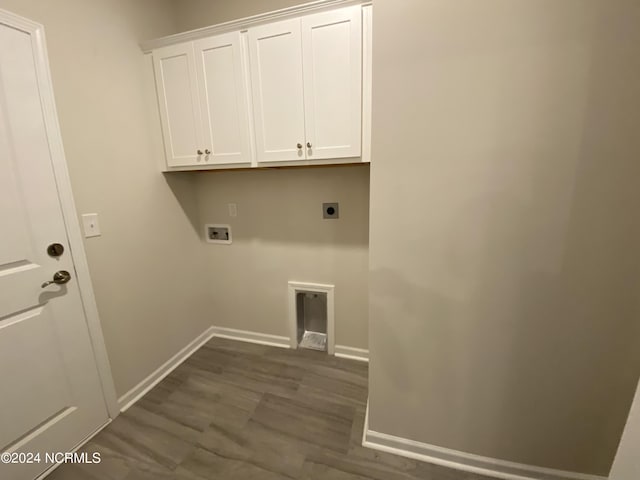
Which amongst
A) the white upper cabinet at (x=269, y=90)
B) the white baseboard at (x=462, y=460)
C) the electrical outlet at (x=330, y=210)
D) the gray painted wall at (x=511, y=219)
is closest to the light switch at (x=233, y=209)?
the white upper cabinet at (x=269, y=90)

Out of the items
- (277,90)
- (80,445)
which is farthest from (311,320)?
(277,90)

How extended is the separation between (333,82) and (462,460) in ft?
6.72

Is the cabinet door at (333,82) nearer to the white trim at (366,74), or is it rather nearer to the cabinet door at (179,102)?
the white trim at (366,74)

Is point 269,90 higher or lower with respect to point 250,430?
higher

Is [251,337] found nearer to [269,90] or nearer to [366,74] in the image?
[269,90]

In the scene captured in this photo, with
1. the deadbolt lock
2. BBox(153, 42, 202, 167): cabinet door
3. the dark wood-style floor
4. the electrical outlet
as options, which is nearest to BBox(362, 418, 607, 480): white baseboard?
the dark wood-style floor

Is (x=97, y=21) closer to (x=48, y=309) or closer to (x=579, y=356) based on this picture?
(x=48, y=309)

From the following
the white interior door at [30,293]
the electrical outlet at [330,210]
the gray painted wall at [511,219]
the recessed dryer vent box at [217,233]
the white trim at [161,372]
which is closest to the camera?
the gray painted wall at [511,219]

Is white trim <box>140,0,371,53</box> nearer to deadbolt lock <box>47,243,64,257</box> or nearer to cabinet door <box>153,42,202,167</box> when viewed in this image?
cabinet door <box>153,42,202,167</box>

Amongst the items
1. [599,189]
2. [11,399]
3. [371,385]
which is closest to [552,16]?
[599,189]

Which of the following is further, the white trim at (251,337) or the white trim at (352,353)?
the white trim at (251,337)

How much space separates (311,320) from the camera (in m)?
2.31

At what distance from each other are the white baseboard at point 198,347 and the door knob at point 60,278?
2.81ft

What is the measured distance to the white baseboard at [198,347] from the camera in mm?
1701
